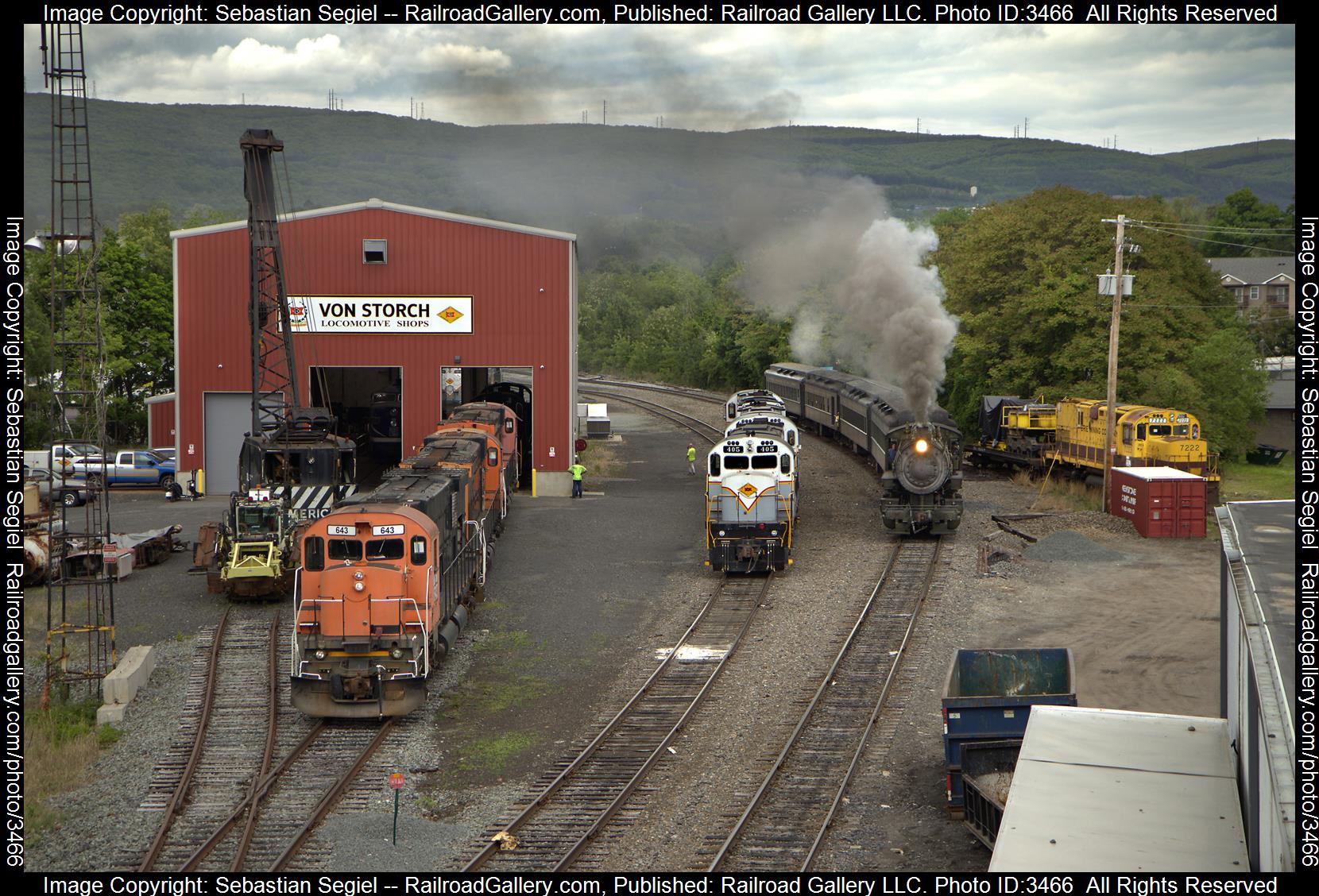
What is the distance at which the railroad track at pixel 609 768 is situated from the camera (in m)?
13.9

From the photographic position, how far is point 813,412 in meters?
53.5

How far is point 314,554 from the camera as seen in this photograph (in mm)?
18516

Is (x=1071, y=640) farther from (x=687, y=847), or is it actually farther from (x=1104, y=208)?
(x=1104, y=208)

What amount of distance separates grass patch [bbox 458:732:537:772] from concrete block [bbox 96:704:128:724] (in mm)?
5962

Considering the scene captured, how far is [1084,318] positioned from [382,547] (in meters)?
35.8

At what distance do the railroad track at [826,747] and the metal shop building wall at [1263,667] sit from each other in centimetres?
492

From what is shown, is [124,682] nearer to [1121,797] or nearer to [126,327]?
→ [1121,797]

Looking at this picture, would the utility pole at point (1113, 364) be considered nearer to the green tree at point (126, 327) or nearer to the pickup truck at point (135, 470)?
the pickup truck at point (135, 470)

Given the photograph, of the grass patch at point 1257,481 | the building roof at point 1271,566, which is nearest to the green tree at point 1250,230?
the grass patch at point 1257,481

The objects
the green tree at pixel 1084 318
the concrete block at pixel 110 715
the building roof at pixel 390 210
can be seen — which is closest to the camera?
the concrete block at pixel 110 715

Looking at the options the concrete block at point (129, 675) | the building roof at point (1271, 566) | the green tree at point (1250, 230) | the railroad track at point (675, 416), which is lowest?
the concrete block at point (129, 675)

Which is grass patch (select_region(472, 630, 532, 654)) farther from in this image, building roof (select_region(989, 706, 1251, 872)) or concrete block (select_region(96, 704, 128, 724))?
building roof (select_region(989, 706, 1251, 872))

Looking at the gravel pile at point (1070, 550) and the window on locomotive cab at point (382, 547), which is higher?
the window on locomotive cab at point (382, 547)
